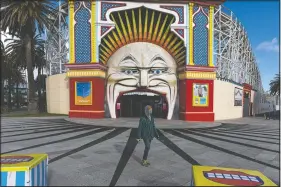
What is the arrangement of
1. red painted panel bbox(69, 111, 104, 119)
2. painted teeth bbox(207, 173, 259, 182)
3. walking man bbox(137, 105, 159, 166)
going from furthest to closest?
red painted panel bbox(69, 111, 104, 119) → walking man bbox(137, 105, 159, 166) → painted teeth bbox(207, 173, 259, 182)

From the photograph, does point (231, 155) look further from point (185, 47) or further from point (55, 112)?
point (55, 112)

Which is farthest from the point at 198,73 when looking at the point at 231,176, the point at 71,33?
the point at 231,176

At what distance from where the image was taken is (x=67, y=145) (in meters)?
9.52

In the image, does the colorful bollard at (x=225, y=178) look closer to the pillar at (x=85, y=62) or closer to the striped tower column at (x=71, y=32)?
the pillar at (x=85, y=62)

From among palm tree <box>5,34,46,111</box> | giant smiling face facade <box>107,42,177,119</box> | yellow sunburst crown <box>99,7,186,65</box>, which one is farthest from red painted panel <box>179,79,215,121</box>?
palm tree <box>5,34,46,111</box>

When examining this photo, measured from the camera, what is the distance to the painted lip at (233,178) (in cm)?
306

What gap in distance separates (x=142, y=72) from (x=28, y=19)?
17078mm

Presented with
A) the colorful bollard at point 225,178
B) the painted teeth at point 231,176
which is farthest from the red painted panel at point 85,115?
the painted teeth at point 231,176

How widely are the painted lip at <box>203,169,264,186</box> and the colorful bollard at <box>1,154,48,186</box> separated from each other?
2852mm

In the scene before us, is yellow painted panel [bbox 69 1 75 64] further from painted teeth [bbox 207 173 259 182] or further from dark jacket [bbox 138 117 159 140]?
painted teeth [bbox 207 173 259 182]

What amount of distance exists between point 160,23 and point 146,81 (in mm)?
6041

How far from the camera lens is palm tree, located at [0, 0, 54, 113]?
A: 25500 millimetres

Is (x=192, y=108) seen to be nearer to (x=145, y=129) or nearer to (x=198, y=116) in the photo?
(x=198, y=116)

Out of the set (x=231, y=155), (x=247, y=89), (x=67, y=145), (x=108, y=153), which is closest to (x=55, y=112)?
(x=67, y=145)
